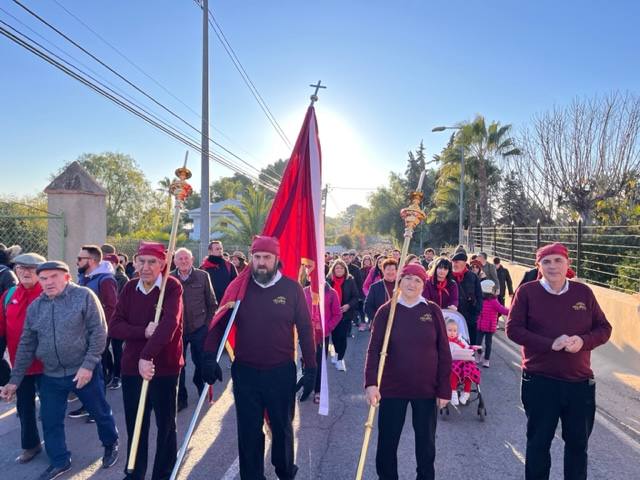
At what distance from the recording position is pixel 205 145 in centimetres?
1412

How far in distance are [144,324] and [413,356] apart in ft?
7.04

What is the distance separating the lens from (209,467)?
14.7 ft

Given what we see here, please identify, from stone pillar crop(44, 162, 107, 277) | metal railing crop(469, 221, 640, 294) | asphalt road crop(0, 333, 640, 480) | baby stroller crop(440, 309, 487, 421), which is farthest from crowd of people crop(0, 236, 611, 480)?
metal railing crop(469, 221, 640, 294)

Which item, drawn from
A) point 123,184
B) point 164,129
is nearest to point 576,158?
point 164,129

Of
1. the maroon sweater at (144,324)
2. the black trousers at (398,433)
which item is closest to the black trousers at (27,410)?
the maroon sweater at (144,324)

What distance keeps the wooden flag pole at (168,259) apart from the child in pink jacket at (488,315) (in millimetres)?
5488

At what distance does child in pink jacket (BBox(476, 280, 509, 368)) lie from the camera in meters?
8.25

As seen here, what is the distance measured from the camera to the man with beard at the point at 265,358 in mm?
3840

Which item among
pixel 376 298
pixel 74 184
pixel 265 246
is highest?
pixel 74 184

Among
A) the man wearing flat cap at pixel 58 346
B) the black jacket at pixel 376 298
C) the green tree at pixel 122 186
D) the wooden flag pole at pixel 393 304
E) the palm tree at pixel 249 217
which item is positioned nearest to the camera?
the wooden flag pole at pixel 393 304

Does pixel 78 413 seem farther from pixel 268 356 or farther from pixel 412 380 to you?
pixel 412 380

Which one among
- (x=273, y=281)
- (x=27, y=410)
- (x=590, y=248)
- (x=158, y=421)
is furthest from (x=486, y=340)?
(x=27, y=410)

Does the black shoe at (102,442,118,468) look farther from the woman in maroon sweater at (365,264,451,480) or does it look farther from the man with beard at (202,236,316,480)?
the woman in maroon sweater at (365,264,451,480)

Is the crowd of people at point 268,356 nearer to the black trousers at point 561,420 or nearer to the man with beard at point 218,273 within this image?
the black trousers at point 561,420
